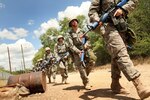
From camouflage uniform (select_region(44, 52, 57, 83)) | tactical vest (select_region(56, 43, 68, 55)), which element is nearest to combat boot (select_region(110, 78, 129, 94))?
tactical vest (select_region(56, 43, 68, 55))

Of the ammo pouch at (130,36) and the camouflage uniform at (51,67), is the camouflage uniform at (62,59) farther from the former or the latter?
the ammo pouch at (130,36)

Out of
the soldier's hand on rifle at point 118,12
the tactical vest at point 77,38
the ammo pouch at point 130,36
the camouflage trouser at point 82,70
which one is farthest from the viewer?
the tactical vest at point 77,38

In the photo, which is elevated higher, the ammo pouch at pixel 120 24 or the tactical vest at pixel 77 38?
the tactical vest at pixel 77 38

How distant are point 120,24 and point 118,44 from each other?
0.42 metres

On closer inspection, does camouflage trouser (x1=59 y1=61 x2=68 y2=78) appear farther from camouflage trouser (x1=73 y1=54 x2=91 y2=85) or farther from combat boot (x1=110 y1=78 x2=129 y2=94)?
combat boot (x1=110 y1=78 x2=129 y2=94)

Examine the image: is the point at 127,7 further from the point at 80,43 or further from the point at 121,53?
the point at 80,43

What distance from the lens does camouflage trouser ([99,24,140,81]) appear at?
207 inches

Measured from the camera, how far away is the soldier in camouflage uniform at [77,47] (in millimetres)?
8375

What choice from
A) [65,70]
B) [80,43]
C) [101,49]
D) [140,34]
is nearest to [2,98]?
[80,43]

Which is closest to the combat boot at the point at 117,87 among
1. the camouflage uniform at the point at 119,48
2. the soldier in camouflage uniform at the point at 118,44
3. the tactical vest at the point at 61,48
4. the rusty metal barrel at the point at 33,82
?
the soldier in camouflage uniform at the point at 118,44

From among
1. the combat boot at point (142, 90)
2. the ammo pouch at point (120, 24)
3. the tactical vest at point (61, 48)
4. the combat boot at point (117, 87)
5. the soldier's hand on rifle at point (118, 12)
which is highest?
the tactical vest at point (61, 48)

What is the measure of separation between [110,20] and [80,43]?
116 inches

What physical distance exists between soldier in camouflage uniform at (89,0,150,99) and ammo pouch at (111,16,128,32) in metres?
0.06

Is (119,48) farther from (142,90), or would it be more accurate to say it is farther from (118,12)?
(142,90)
